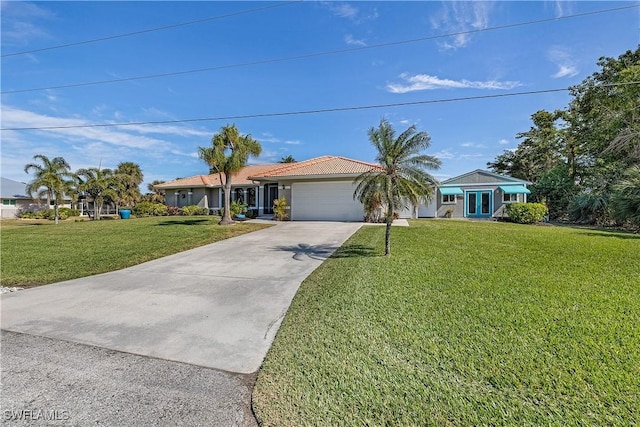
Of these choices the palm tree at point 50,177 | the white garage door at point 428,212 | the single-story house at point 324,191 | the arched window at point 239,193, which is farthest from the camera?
the arched window at point 239,193

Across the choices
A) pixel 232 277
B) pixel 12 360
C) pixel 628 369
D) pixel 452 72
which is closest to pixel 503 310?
pixel 628 369

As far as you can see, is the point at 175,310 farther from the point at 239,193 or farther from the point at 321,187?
the point at 239,193

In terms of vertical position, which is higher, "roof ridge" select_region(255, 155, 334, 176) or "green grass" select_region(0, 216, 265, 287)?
"roof ridge" select_region(255, 155, 334, 176)

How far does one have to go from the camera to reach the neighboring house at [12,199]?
37875mm

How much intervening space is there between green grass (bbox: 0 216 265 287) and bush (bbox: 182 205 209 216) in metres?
9.93

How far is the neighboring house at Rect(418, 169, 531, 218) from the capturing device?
23.5 meters

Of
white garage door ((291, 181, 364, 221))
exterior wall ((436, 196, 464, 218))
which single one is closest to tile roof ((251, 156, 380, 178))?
white garage door ((291, 181, 364, 221))

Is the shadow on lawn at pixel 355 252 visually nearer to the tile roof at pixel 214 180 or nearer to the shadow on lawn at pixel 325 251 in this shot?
the shadow on lawn at pixel 325 251

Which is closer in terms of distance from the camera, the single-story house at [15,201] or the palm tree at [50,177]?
the palm tree at [50,177]

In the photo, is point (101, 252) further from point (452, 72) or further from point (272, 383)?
point (452, 72)

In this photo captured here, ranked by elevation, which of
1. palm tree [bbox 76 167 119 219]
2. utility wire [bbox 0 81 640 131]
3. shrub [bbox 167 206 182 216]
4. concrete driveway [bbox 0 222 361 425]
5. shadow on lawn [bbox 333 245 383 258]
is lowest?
concrete driveway [bbox 0 222 361 425]

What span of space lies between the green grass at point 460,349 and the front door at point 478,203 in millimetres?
17985

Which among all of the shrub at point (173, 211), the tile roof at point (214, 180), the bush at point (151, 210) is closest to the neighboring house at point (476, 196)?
the tile roof at point (214, 180)

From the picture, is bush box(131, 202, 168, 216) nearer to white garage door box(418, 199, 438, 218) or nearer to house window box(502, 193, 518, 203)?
white garage door box(418, 199, 438, 218)
